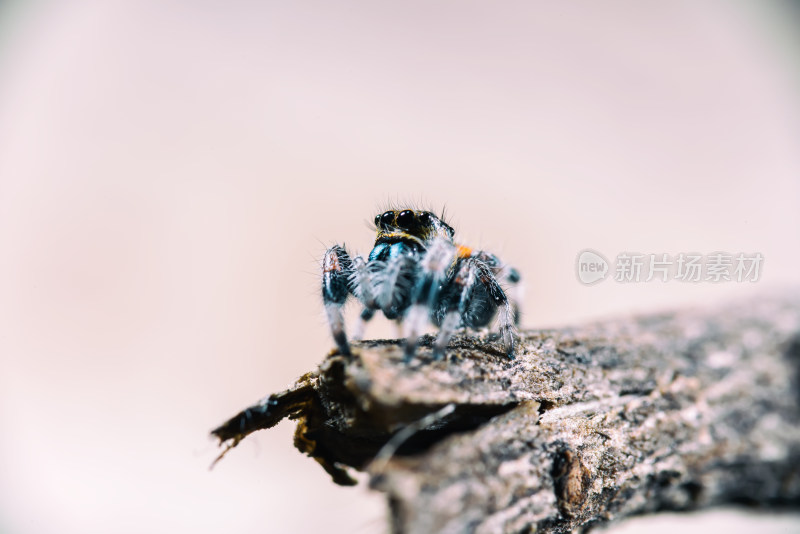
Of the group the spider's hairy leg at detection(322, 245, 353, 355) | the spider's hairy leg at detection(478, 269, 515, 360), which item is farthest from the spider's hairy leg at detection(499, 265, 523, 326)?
the spider's hairy leg at detection(322, 245, 353, 355)

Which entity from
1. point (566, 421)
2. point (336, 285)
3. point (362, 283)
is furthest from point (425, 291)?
point (566, 421)

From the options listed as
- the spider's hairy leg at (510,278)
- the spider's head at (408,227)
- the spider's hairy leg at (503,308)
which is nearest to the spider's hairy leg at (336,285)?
the spider's head at (408,227)

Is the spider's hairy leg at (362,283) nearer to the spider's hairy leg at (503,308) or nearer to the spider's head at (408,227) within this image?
the spider's head at (408,227)

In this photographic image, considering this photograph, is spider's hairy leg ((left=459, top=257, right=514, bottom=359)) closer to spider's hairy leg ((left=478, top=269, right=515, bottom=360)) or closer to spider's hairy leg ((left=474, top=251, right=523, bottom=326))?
spider's hairy leg ((left=478, top=269, right=515, bottom=360))

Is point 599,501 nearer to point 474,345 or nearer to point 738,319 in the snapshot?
point 474,345

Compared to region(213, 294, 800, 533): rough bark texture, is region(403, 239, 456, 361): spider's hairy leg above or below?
above

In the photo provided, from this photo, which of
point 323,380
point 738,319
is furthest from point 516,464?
point 738,319
